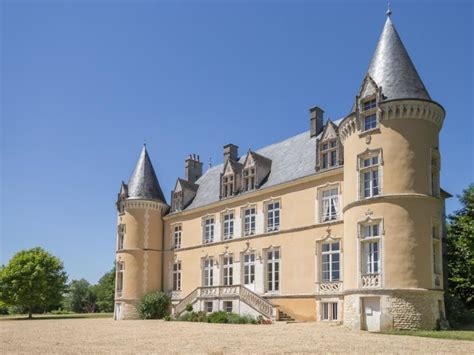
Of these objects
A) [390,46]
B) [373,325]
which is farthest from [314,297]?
[390,46]

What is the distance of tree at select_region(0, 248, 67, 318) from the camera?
3838 cm

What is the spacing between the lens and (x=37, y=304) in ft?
129

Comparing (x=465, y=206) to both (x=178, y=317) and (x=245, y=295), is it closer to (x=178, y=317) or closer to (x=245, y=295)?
(x=245, y=295)

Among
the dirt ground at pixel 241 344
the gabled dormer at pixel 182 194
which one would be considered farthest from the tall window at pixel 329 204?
the gabled dormer at pixel 182 194

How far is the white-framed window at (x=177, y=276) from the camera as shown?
34.5 metres

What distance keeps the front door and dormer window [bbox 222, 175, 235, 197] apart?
13080mm

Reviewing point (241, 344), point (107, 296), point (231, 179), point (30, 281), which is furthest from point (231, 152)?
Result: point (107, 296)

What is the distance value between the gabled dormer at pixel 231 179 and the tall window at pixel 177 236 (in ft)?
17.1

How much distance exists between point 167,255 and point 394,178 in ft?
65.0

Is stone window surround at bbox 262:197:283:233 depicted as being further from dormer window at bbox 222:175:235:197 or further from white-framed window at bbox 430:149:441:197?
white-framed window at bbox 430:149:441:197

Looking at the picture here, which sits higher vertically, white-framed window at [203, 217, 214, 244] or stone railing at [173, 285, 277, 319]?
white-framed window at [203, 217, 214, 244]

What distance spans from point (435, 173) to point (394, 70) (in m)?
4.59

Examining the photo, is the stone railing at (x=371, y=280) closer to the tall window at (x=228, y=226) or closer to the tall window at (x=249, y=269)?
the tall window at (x=249, y=269)

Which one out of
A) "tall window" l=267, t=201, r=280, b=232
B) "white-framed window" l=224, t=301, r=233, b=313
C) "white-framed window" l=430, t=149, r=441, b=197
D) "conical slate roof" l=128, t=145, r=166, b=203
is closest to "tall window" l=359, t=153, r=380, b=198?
"white-framed window" l=430, t=149, r=441, b=197
